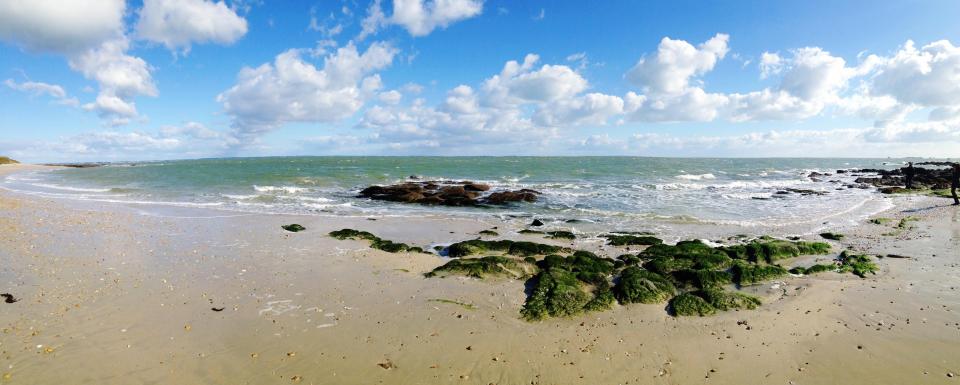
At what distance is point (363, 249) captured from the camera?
1442 centimetres

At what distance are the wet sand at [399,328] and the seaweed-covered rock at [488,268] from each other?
0.60 m

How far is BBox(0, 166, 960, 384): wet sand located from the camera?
674 cm

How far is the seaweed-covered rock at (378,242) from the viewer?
14.4m

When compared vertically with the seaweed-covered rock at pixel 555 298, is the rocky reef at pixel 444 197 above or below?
above

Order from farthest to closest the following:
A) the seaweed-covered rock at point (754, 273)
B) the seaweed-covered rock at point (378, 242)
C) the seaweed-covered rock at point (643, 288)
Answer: the seaweed-covered rock at point (378, 242) → the seaweed-covered rock at point (754, 273) → the seaweed-covered rock at point (643, 288)

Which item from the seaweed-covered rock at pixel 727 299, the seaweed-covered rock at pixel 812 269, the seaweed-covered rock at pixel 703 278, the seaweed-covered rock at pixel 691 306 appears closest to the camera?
the seaweed-covered rock at pixel 691 306

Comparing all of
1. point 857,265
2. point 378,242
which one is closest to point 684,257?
point 857,265

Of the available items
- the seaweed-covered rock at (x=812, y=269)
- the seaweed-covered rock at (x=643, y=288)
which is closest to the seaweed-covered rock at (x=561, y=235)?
the seaweed-covered rock at (x=643, y=288)

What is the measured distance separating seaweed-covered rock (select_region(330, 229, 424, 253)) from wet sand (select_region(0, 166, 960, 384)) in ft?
4.35

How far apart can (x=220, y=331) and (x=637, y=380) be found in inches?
275

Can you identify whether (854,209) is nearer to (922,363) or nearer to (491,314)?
(922,363)

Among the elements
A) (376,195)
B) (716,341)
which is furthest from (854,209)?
(376,195)

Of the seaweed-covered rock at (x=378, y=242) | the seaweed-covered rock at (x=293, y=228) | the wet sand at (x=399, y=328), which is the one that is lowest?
the wet sand at (x=399, y=328)

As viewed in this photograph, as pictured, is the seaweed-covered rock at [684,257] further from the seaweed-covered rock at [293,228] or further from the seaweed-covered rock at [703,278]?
the seaweed-covered rock at [293,228]
